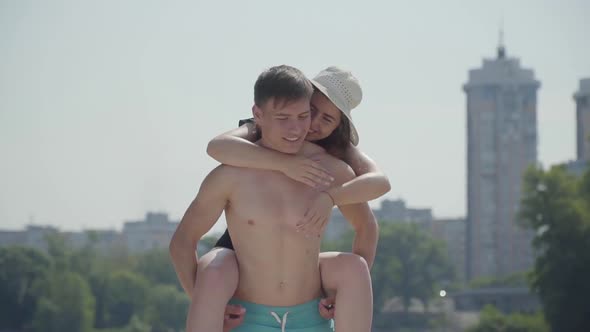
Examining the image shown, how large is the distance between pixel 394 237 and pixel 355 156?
72188mm

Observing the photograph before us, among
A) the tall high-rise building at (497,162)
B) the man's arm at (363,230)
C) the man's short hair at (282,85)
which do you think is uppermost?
the tall high-rise building at (497,162)

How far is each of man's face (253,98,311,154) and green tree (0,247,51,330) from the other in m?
60.0

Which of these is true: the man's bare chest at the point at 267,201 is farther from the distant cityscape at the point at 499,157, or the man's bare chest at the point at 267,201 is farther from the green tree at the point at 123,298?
the distant cityscape at the point at 499,157

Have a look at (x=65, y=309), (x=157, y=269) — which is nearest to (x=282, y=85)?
(x=65, y=309)

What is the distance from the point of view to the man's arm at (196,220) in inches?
183

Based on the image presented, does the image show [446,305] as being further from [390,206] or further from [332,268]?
[332,268]

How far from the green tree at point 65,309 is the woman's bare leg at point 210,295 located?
2239 inches

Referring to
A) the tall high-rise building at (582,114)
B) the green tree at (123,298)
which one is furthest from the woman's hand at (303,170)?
the tall high-rise building at (582,114)

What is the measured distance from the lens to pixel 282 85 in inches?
176

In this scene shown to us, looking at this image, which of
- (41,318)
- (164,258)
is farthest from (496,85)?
(41,318)

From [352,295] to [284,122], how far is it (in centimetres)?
59

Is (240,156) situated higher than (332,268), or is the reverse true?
(240,156)

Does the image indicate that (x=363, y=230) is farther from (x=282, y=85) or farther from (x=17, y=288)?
(x=17, y=288)

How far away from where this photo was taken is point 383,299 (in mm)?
73000
